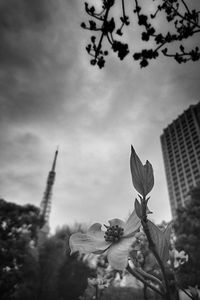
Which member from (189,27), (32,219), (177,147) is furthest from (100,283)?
(177,147)

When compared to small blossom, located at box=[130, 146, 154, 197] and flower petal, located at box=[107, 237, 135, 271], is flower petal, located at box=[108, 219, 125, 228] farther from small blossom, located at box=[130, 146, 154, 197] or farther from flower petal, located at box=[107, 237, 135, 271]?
small blossom, located at box=[130, 146, 154, 197]

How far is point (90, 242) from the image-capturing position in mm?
516

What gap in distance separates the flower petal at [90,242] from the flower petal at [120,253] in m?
0.03

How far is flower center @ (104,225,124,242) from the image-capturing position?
511mm

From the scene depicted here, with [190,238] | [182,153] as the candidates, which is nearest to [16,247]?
[190,238]

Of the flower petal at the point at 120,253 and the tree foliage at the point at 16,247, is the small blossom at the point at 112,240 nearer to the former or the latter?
the flower petal at the point at 120,253

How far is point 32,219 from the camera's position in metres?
16.2

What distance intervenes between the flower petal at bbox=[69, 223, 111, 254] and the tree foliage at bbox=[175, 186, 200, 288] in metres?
8.83

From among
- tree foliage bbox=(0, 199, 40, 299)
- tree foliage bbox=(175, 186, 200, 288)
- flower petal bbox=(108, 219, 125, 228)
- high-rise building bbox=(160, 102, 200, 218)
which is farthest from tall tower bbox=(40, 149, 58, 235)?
flower petal bbox=(108, 219, 125, 228)

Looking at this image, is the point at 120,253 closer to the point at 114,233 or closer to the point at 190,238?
the point at 114,233

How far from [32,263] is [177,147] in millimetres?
76107

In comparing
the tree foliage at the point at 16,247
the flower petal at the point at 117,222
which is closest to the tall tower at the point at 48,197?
the tree foliage at the point at 16,247

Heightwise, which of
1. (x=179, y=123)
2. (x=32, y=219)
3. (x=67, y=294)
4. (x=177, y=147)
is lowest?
(x=67, y=294)

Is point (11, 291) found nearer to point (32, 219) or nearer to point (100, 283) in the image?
point (32, 219)
